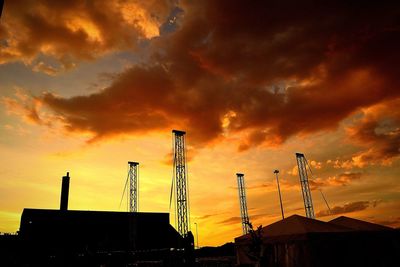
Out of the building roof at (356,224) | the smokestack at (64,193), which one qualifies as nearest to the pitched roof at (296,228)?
the building roof at (356,224)

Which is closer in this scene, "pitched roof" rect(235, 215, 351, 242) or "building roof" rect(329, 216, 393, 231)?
"pitched roof" rect(235, 215, 351, 242)

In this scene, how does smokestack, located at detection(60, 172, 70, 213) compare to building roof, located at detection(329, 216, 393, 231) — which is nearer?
building roof, located at detection(329, 216, 393, 231)

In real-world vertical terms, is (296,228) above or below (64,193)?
below

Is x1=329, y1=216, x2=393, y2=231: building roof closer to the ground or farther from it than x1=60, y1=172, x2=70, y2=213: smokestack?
closer to the ground

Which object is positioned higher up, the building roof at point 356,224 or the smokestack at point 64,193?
the smokestack at point 64,193

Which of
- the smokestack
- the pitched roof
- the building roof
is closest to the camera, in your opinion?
the pitched roof

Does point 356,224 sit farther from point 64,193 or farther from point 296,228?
point 64,193

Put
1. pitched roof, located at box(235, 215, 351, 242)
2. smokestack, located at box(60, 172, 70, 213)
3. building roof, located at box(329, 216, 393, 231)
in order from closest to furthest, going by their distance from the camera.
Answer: pitched roof, located at box(235, 215, 351, 242), building roof, located at box(329, 216, 393, 231), smokestack, located at box(60, 172, 70, 213)

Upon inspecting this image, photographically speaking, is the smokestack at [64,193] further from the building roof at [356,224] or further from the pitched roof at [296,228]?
the building roof at [356,224]

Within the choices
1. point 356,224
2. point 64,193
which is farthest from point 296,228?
point 64,193

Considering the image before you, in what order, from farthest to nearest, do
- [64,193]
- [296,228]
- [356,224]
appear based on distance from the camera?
[64,193] < [356,224] < [296,228]

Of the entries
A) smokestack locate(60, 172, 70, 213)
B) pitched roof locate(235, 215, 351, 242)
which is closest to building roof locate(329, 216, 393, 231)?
pitched roof locate(235, 215, 351, 242)

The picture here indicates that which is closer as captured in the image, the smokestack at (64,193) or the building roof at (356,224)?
the building roof at (356,224)

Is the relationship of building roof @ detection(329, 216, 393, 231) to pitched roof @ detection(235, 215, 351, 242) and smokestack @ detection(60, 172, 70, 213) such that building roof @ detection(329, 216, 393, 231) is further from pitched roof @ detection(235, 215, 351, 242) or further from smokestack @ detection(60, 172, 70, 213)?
smokestack @ detection(60, 172, 70, 213)
